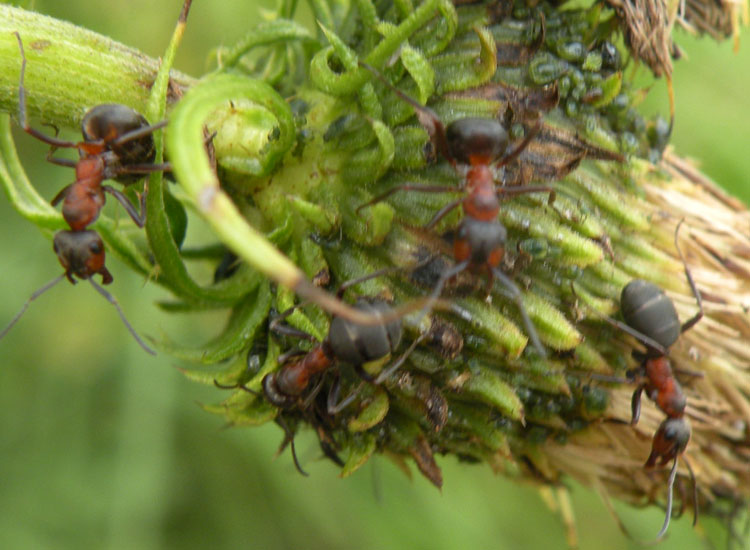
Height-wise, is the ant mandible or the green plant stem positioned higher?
the green plant stem

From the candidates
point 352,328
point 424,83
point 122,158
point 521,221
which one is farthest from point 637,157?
point 122,158

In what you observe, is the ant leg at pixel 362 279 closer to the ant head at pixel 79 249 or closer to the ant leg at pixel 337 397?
the ant leg at pixel 337 397

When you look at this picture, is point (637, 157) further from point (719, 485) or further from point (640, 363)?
point (719, 485)

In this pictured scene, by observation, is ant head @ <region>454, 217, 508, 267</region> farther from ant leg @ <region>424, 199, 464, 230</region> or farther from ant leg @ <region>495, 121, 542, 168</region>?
ant leg @ <region>495, 121, 542, 168</region>

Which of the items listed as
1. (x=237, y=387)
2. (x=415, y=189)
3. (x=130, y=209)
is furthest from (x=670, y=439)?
(x=130, y=209)

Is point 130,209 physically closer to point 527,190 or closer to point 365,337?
point 365,337

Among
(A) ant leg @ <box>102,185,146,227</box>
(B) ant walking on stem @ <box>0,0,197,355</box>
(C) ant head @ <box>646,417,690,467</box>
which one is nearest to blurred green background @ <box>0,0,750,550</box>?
(C) ant head @ <box>646,417,690,467</box>
